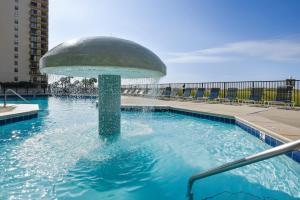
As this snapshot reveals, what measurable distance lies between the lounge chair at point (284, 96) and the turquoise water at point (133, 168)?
5663mm

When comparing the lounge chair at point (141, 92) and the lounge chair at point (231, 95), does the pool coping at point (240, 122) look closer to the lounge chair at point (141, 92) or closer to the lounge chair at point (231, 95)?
the lounge chair at point (231, 95)

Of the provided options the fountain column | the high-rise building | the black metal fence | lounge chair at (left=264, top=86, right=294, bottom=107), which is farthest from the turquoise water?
the high-rise building

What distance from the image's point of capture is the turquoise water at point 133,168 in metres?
3.23

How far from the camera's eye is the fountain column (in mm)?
5766

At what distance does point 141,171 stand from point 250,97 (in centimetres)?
1053

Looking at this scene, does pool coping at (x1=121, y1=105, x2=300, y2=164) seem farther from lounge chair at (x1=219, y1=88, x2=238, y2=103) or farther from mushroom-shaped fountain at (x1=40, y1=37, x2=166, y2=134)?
lounge chair at (x1=219, y1=88, x2=238, y2=103)

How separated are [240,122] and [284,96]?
4.97 metres

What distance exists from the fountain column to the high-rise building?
5349cm

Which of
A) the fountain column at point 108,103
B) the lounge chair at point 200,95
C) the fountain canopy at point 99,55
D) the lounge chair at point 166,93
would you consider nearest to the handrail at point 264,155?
the fountain canopy at point 99,55

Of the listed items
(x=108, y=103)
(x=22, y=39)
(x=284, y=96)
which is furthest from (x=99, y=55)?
(x=22, y=39)

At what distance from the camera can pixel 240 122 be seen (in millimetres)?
7504

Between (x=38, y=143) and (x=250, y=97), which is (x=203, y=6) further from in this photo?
(x=38, y=143)

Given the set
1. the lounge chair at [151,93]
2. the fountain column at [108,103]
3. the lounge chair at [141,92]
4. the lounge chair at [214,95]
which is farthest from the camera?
the lounge chair at [141,92]

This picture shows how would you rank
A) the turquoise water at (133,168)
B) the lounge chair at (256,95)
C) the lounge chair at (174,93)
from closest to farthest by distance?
1. the turquoise water at (133,168)
2. the lounge chair at (256,95)
3. the lounge chair at (174,93)
